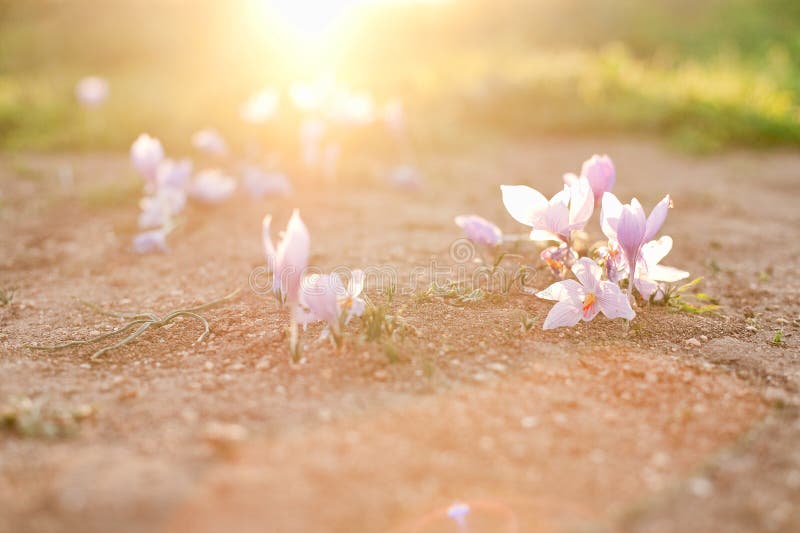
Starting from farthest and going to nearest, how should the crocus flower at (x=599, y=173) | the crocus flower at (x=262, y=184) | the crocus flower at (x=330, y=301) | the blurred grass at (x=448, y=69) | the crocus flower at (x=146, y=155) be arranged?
the blurred grass at (x=448, y=69)
the crocus flower at (x=262, y=184)
the crocus flower at (x=146, y=155)
the crocus flower at (x=599, y=173)
the crocus flower at (x=330, y=301)

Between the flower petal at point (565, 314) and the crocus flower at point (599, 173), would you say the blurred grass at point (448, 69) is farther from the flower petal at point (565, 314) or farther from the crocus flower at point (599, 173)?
the flower petal at point (565, 314)

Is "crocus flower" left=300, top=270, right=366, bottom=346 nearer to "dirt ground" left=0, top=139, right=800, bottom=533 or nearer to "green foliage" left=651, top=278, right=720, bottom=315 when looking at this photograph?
"dirt ground" left=0, top=139, right=800, bottom=533

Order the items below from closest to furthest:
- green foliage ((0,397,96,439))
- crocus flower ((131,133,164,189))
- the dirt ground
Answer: the dirt ground
green foliage ((0,397,96,439))
crocus flower ((131,133,164,189))

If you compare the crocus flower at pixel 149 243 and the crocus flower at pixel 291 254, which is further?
the crocus flower at pixel 149 243

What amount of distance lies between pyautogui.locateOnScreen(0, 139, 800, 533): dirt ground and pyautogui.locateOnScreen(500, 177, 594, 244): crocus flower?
1.05ft

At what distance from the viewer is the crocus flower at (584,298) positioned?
1915 millimetres

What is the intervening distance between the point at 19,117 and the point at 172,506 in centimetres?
558

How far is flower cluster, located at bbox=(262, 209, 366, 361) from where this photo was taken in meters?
1.59

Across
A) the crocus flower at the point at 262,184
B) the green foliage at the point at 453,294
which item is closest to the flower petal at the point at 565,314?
the green foliage at the point at 453,294

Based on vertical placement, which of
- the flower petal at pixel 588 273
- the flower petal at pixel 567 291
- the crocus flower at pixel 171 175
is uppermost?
the crocus flower at pixel 171 175

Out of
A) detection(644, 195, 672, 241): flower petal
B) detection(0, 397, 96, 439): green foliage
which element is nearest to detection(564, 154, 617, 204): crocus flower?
detection(644, 195, 672, 241): flower petal

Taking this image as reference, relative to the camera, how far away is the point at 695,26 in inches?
520

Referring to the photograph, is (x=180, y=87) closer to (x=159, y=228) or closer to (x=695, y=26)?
(x=159, y=228)

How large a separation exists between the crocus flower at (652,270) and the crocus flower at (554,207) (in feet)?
0.73
